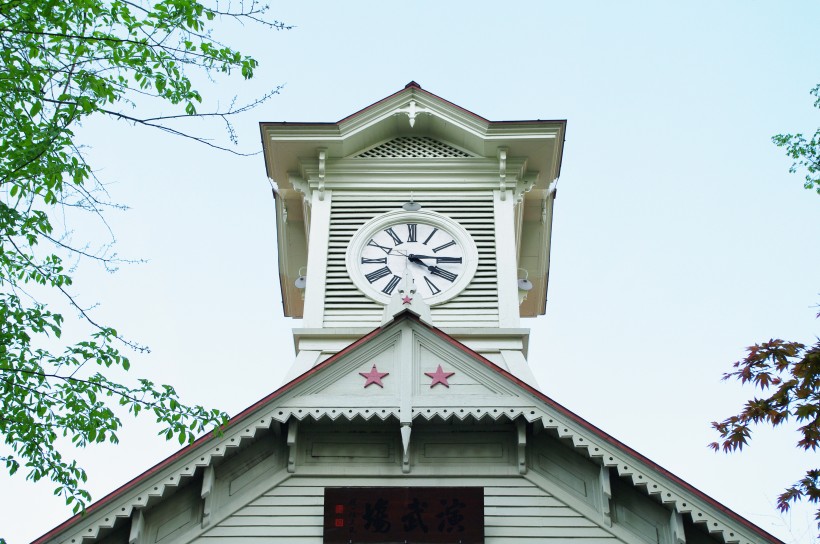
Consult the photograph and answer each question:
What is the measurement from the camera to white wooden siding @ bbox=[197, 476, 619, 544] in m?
12.9

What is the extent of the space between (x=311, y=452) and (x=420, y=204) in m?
7.01

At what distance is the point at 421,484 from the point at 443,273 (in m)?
5.77

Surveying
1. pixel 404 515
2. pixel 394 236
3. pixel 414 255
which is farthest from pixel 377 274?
pixel 404 515

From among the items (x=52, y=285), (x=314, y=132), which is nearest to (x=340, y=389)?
(x=52, y=285)

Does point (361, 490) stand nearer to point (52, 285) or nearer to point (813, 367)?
point (52, 285)

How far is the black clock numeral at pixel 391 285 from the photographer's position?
18297 mm

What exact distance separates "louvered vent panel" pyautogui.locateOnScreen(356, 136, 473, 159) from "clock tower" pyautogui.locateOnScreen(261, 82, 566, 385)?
2 centimetres

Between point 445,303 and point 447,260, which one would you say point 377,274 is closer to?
point 447,260

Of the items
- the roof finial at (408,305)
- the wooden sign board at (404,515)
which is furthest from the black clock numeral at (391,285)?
the wooden sign board at (404,515)

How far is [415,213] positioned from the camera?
64.2 feet

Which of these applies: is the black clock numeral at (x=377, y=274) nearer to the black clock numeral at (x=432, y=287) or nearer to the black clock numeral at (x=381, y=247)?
the black clock numeral at (x=381, y=247)

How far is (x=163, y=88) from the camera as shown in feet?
38.4

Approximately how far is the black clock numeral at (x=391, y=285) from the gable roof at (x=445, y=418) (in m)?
3.81

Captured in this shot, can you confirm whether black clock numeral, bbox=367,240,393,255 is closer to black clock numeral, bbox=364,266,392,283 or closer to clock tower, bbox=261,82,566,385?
clock tower, bbox=261,82,566,385
